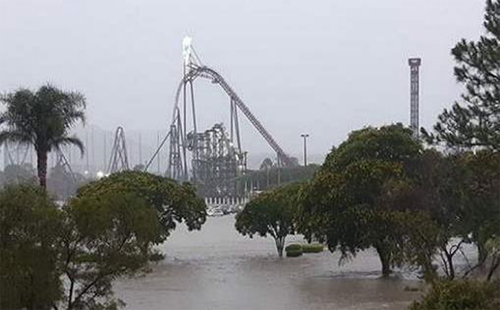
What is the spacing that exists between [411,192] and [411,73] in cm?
11057

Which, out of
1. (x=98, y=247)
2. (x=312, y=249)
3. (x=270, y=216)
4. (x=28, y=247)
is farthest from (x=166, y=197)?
(x=28, y=247)

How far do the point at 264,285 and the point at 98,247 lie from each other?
1287 centimetres

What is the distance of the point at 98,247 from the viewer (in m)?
17.0

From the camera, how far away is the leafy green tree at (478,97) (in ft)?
73.6

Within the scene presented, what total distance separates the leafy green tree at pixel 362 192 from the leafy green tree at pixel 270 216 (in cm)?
1157

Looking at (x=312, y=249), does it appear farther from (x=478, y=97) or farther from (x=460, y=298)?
(x=460, y=298)

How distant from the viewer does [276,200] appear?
46.4m

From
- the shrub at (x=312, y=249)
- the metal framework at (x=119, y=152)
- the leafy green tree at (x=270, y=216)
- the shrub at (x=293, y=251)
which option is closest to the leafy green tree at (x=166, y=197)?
the leafy green tree at (x=270, y=216)

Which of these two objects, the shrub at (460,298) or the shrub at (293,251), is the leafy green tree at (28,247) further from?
the shrub at (293,251)

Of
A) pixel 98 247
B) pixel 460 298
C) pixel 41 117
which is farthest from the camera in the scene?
pixel 41 117

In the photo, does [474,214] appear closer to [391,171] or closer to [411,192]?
[411,192]

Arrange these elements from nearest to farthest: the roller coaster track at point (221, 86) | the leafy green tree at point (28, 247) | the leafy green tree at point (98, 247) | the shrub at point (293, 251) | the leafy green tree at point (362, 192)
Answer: the leafy green tree at point (28, 247)
the leafy green tree at point (98, 247)
the leafy green tree at point (362, 192)
the shrub at point (293, 251)
the roller coaster track at point (221, 86)

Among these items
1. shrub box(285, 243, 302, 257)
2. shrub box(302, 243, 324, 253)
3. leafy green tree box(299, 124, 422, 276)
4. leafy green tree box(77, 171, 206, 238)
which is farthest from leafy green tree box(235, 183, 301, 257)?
leafy green tree box(299, 124, 422, 276)

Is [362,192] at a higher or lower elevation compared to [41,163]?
lower
